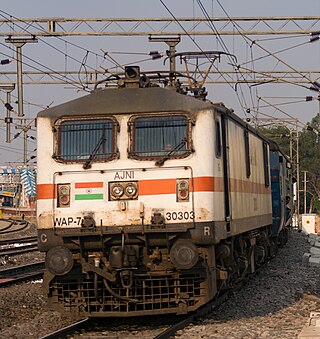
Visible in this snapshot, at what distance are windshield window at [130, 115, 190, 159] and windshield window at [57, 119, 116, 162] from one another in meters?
0.35

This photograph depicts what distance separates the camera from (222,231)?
36.3 ft

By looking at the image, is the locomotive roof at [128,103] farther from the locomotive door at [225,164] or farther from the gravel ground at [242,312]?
the gravel ground at [242,312]

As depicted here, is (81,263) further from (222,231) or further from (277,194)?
(277,194)

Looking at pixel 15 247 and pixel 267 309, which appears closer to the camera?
pixel 267 309

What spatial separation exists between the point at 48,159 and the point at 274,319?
13.9 feet

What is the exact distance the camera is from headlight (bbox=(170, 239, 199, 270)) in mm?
10367

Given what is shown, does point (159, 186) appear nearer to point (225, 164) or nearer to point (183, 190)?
point (183, 190)

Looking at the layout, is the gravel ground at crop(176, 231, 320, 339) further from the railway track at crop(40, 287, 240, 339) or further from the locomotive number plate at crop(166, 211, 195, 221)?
the locomotive number plate at crop(166, 211, 195, 221)

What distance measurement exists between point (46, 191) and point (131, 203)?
131 cm

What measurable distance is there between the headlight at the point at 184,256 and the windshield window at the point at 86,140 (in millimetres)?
1699

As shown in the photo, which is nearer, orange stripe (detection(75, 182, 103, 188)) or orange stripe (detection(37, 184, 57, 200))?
orange stripe (detection(75, 182, 103, 188))

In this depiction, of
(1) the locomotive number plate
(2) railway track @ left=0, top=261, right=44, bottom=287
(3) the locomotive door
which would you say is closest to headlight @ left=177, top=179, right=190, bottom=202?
(1) the locomotive number plate

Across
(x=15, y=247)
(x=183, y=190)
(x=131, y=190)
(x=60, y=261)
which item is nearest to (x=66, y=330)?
(x=60, y=261)

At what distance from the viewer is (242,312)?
1220cm
